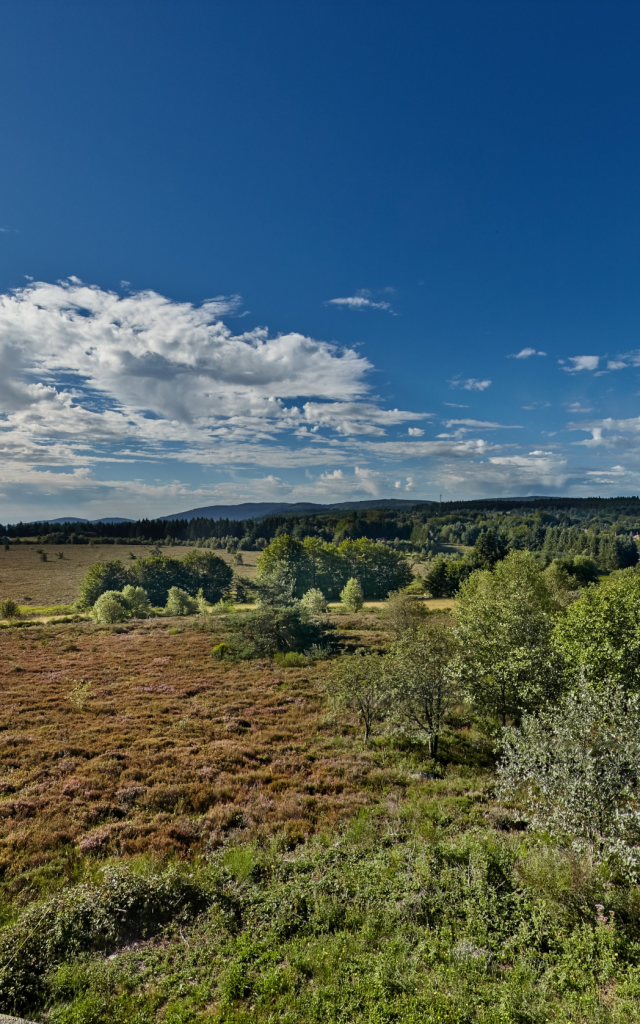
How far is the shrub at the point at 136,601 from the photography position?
7388 cm

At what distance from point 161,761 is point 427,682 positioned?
1367 centimetres

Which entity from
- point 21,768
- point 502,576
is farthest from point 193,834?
point 502,576

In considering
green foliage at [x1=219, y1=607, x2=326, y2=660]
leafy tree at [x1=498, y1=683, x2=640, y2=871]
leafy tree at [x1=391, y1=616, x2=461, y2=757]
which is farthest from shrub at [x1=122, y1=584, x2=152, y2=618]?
leafy tree at [x1=498, y1=683, x2=640, y2=871]

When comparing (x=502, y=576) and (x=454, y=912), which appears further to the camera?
(x=502, y=576)

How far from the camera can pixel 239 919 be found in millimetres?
9391

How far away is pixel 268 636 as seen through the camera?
1697 inches

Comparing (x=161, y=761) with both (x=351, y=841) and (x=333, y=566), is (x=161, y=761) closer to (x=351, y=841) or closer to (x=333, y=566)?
(x=351, y=841)

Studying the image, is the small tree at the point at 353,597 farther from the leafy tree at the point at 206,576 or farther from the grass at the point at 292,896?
the grass at the point at 292,896

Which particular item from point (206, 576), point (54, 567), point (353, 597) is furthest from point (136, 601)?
point (54, 567)

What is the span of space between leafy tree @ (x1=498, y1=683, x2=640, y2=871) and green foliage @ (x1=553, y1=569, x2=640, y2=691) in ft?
18.2

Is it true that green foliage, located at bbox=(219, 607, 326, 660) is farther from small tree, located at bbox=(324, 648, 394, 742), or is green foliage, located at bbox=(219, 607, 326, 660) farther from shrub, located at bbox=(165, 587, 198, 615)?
shrub, located at bbox=(165, 587, 198, 615)

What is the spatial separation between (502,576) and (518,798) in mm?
35335

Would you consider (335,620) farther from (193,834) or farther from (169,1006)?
(169,1006)

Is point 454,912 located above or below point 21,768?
above
